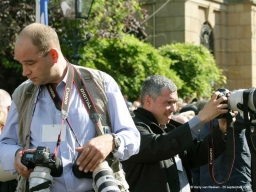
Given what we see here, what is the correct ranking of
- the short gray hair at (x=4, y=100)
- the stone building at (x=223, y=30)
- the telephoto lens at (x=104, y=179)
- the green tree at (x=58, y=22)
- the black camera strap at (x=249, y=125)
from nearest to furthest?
the telephoto lens at (x=104, y=179), the black camera strap at (x=249, y=125), the short gray hair at (x=4, y=100), the green tree at (x=58, y=22), the stone building at (x=223, y=30)

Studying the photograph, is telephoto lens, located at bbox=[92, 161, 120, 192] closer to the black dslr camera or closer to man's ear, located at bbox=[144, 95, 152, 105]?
the black dslr camera

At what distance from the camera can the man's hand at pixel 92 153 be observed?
13.7ft

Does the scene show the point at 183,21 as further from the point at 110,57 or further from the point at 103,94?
the point at 103,94

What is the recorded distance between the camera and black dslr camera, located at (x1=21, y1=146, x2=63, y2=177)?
4.15 m

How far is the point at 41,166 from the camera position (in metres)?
4.19

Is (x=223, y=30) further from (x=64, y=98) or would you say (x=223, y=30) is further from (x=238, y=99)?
(x=64, y=98)

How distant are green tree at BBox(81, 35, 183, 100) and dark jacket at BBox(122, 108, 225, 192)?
1245 centimetres

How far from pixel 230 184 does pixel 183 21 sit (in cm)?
2030

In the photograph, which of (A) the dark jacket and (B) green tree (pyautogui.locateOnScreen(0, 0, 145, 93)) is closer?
(A) the dark jacket

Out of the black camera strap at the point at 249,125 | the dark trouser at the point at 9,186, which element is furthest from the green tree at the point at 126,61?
the black camera strap at the point at 249,125

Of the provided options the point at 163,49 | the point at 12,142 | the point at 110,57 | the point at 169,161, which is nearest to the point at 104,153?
the point at 12,142

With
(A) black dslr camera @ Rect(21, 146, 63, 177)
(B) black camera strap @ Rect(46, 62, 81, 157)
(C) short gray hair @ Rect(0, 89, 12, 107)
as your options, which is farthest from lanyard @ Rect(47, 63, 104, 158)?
(C) short gray hair @ Rect(0, 89, 12, 107)

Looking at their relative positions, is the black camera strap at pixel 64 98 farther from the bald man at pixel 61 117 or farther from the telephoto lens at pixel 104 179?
the telephoto lens at pixel 104 179

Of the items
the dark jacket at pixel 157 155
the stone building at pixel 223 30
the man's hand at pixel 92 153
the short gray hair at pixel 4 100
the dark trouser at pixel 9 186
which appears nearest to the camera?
the man's hand at pixel 92 153
